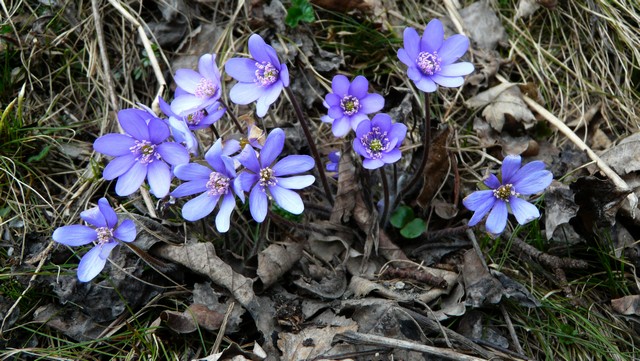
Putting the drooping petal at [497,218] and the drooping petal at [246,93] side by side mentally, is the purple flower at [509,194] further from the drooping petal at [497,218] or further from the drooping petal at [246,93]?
the drooping petal at [246,93]

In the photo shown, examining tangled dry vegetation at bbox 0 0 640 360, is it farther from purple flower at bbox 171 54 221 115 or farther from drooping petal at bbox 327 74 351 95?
drooping petal at bbox 327 74 351 95

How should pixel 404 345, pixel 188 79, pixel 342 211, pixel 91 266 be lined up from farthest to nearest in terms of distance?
1. pixel 342 211
2. pixel 188 79
3. pixel 91 266
4. pixel 404 345

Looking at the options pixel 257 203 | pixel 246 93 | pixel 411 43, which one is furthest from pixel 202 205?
pixel 411 43

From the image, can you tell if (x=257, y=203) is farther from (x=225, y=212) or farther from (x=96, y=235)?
(x=96, y=235)

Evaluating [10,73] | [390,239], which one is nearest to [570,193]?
[390,239]

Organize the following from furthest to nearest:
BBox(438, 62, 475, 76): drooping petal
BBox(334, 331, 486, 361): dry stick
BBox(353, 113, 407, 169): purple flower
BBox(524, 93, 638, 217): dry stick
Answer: BBox(524, 93, 638, 217): dry stick < BBox(438, 62, 475, 76): drooping petal < BBox(353, 113, 407, 169): purple flower < BBox(334, 331, 486, 361): dry stick

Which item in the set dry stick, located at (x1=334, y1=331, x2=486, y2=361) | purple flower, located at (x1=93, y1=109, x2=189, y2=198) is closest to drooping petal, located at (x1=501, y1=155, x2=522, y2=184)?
dry stick, located at (x1=334, y1=331, x2=486, y2=361)

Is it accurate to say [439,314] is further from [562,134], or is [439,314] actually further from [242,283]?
[562,134]
